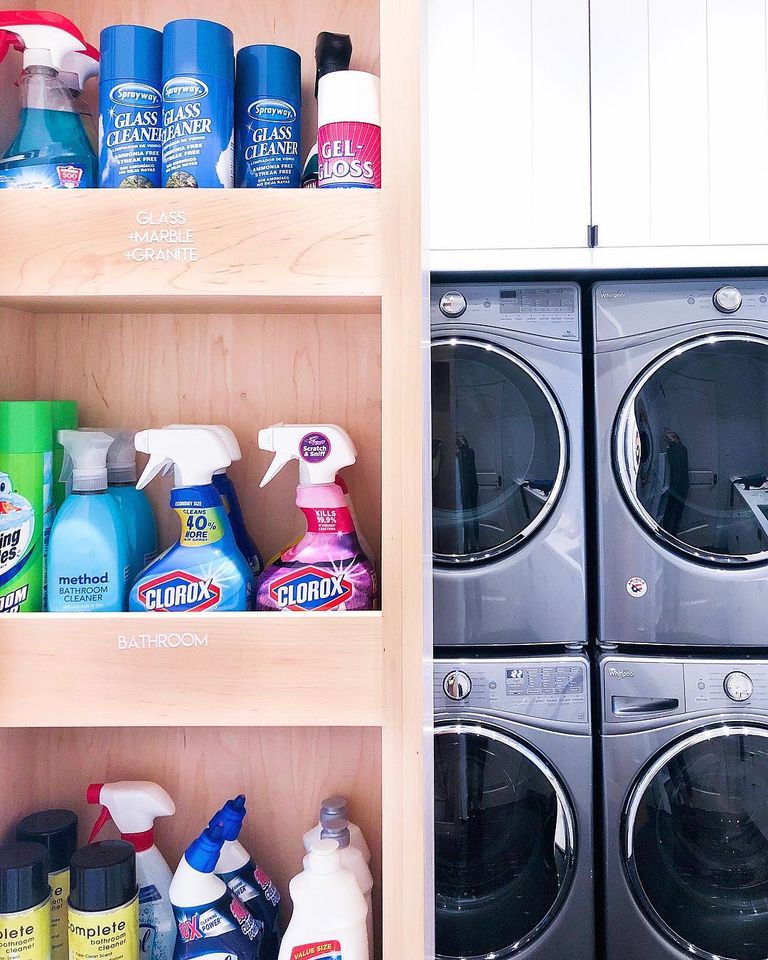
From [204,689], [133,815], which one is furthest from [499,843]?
[204,689]

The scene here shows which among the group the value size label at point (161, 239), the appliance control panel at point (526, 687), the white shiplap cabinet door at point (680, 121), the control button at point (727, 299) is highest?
the white shiplap cabinet door at point (680, 121)

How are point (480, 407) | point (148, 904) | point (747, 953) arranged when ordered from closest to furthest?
1. point (148, 904)
2. point (747, 953)
3. point (480, 407)

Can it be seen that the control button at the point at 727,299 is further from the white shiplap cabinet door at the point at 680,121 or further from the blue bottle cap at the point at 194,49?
the blue bottle cap at the point at 194,49

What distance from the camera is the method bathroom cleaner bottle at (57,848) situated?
92 cm

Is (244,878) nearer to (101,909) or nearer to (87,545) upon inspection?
(101,909)

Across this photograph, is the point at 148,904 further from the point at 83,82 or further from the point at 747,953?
the point at 747,953

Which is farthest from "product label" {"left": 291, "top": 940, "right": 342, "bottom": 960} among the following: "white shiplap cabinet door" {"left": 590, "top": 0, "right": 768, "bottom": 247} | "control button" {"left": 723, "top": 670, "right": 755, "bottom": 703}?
"white shiplap cabinet door" {"left": 590, "top": 0, "right": 768, "bottom": 247}

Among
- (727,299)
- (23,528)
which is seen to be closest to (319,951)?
(23,528)

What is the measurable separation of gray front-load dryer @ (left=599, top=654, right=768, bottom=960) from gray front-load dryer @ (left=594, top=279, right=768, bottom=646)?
0.09m

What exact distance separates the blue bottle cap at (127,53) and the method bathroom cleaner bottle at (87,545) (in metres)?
0.42

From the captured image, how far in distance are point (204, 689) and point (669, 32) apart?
163 centimetres

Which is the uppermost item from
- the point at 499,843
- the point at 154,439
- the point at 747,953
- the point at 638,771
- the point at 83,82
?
the point at 83,82

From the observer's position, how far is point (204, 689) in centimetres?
84

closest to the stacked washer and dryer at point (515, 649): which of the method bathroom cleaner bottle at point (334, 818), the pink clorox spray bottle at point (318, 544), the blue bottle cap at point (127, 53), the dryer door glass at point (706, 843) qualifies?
the dryer door glass at point (706, 843)
